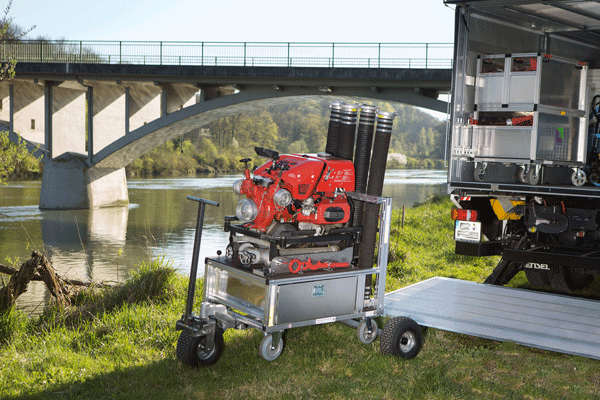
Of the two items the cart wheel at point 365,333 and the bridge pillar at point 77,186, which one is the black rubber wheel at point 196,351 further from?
the bridge pillar at point 77,186

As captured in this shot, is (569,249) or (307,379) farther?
(569,249)

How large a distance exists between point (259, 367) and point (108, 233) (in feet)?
53.3

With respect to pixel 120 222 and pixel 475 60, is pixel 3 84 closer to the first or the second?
pixel 120 222

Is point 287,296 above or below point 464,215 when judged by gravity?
below

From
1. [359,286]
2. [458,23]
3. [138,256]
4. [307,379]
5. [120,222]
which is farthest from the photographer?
[120,222]

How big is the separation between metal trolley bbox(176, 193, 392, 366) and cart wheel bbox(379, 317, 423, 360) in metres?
0.18

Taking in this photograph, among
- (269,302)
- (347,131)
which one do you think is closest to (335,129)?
(347,131)

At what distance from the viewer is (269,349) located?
441 centimetres

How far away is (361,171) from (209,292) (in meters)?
1.49

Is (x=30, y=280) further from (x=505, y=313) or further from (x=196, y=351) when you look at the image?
(x=505, y=313)

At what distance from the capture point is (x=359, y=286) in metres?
4.63

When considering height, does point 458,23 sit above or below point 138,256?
above

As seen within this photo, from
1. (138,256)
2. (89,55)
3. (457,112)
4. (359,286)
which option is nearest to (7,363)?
(359,286)

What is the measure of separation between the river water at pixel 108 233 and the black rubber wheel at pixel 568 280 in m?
4.37
